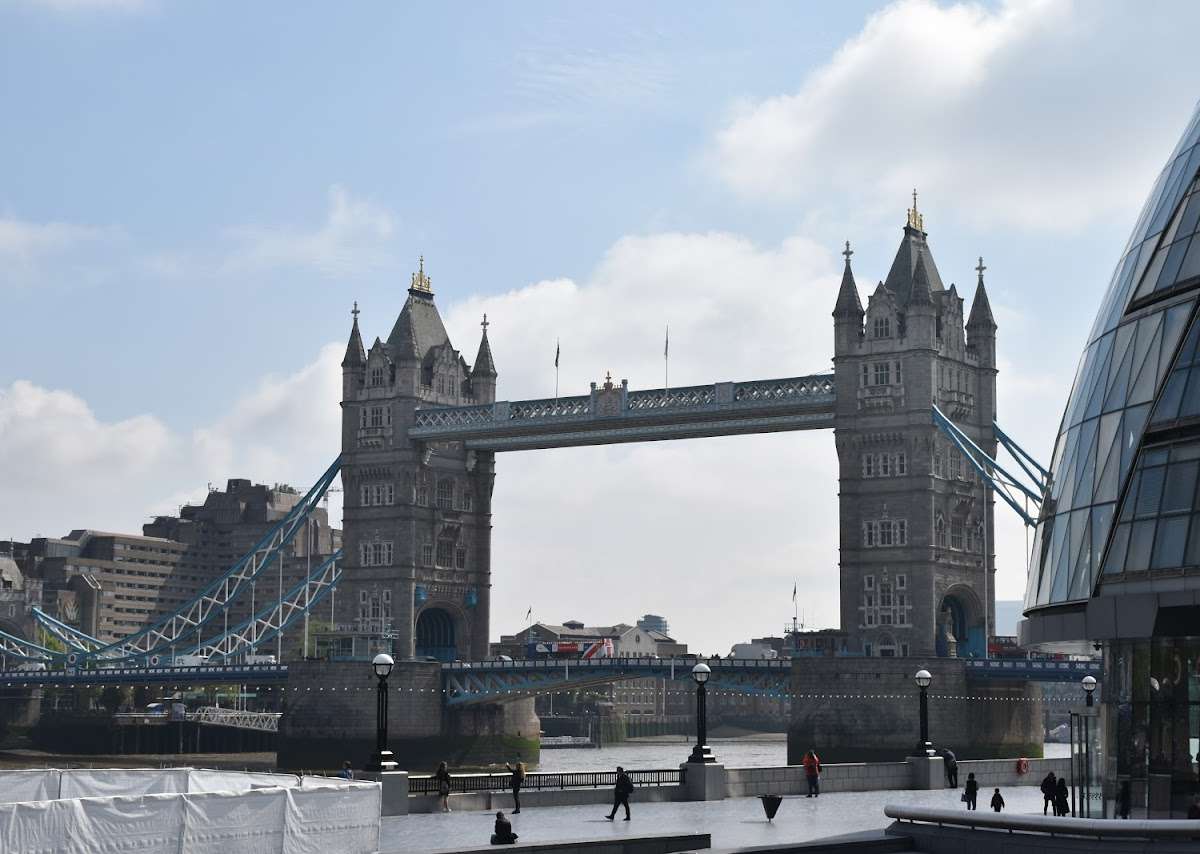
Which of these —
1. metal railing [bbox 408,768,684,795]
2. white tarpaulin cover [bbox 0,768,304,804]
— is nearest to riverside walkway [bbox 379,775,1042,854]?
metal railing [bbox 408,768,684,795]

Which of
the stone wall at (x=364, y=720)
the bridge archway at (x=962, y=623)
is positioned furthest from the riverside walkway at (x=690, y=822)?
the stone wall at (x=364, y=720)

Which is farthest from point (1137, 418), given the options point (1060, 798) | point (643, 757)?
point (643, 757)

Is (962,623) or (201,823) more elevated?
(962,623)

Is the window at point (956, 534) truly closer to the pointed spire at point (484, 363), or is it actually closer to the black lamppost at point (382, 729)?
the pointed spire at point (484, 363)

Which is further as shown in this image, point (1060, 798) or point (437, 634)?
point (437, 634)

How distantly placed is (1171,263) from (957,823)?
455 inches

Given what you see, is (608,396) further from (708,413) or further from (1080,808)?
(1080,808)

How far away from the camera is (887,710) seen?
10550 centimetres

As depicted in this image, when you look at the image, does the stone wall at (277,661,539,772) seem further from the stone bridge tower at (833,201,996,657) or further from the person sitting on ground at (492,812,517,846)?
the person sitting on ground at (492,812,517,846)

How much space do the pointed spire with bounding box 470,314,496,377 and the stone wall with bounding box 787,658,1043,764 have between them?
4019 cm

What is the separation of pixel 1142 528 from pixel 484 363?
107 m

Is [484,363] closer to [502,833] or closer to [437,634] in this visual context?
[437,634]

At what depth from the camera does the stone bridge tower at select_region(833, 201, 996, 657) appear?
110 metres

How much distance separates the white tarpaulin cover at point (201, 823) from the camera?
84.9 ft
